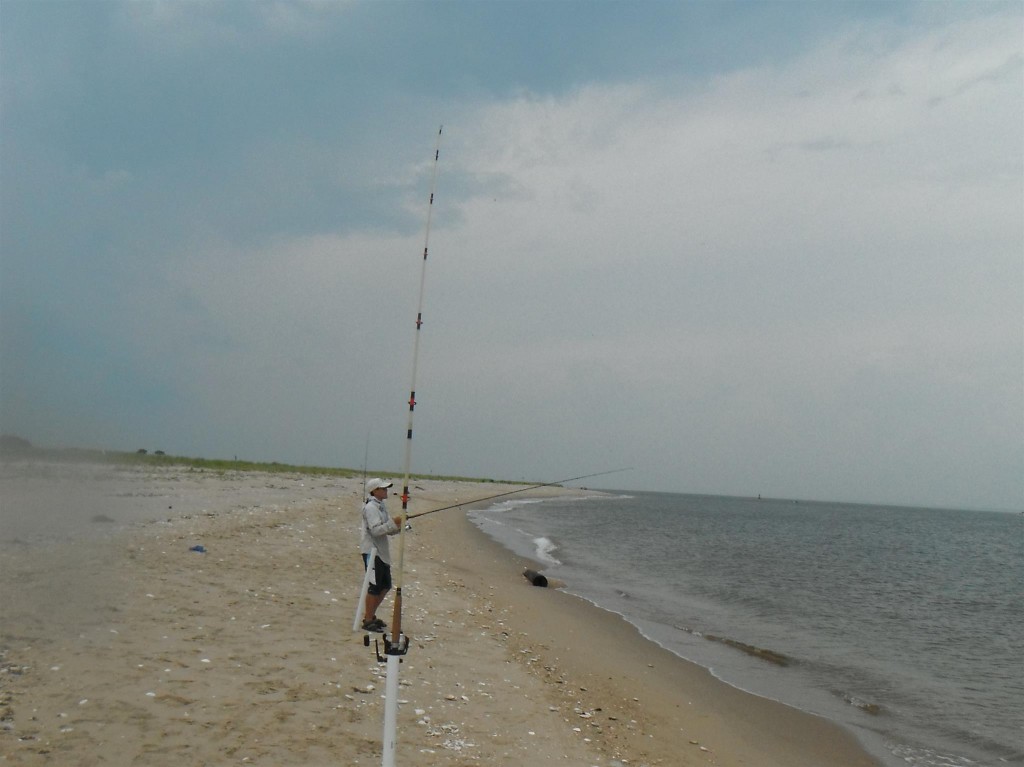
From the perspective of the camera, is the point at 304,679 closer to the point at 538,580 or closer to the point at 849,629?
the point at 538,580

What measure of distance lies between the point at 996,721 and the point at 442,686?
9.14m

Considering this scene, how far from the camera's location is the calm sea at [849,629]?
10.8 meters

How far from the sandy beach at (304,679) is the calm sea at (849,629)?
1.40 meters

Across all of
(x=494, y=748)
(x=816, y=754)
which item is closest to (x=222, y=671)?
(x=494, y=748)

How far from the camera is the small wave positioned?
26.8 metres

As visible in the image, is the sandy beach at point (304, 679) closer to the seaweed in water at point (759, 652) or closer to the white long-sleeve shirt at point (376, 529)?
the white long-sleeve shirt at point (376, 529)

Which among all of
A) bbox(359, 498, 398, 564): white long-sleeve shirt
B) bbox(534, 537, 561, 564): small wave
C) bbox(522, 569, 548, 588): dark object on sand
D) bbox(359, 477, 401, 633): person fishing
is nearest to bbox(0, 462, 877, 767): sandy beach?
bbox(359, 477, 401, 633): person fishing

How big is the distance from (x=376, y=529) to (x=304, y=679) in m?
1.77

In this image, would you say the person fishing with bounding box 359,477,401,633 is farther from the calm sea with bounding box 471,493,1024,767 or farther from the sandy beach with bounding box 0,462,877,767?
the calm sea with bounding box 471,493,1024,767

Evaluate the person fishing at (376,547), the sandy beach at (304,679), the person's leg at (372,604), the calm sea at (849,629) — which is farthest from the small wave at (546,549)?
the person fishing at (376,547)

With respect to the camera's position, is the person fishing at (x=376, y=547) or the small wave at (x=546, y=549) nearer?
the person fishing at (x=376, y=547)

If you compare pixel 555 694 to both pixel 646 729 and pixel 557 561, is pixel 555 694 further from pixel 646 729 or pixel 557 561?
pixel 557 561

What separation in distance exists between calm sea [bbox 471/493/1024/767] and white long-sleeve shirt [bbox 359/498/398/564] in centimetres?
679

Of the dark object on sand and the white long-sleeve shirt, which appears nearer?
the white long-sleeve shirt
